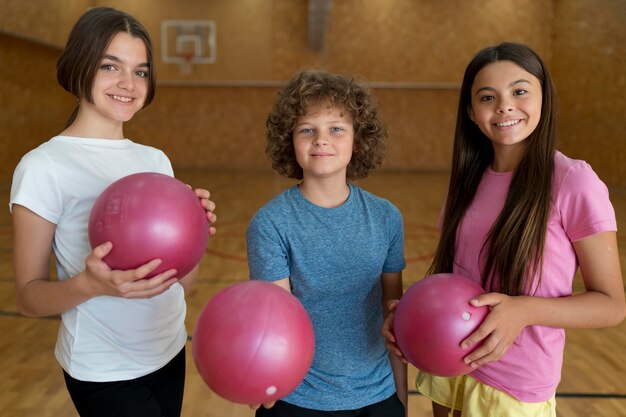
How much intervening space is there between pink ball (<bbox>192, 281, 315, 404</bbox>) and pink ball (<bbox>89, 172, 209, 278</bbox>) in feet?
0.61

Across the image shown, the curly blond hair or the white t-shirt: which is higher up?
the curly blond hair

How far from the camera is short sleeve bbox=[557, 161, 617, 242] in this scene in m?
1.26

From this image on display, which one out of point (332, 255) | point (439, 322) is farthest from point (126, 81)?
point (439, 322)

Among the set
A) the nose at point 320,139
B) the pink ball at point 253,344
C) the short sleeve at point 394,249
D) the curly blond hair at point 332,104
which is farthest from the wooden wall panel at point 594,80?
the pink ball at point 253,344

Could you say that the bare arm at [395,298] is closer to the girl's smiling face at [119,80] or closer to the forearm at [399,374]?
the forearm at [399,374]

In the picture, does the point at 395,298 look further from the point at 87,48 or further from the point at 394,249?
Result: the point at 87,48

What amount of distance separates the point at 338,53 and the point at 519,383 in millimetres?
10307

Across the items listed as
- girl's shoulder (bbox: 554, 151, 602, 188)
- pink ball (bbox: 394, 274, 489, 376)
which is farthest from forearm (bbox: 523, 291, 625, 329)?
girl's shoulder (bbox: 554, 151, 602, 188)

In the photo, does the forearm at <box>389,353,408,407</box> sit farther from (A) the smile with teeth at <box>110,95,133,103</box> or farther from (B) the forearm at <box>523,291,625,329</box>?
(A) the smile with teeth at <box>110,95,133,103</box>

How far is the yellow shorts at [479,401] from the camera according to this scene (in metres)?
1.36

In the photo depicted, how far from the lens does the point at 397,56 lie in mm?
11156

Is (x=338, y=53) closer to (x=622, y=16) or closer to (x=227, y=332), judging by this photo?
(x=622, y=16)

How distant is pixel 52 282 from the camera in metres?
1.24

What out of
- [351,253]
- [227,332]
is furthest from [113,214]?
[351,253]
